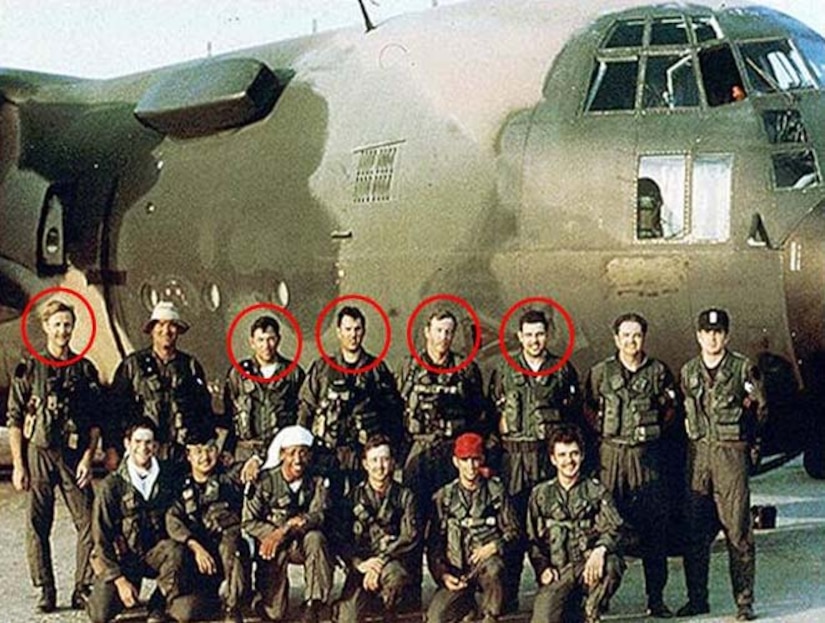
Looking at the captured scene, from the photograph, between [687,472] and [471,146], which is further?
[471,146]

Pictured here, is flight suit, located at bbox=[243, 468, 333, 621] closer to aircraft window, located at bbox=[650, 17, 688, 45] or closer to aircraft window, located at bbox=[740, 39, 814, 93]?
aircraft window, located at bbox=[650, 17, 688, 45]

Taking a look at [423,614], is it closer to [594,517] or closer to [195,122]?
[594,517]

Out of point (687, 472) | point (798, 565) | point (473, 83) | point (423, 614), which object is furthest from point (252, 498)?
point (798, 565)

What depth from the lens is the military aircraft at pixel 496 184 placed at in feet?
31.2

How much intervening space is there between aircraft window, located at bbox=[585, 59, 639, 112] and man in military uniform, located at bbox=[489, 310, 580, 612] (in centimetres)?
178

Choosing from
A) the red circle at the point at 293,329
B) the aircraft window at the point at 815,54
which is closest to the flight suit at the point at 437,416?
the red circle at the point at 293,329

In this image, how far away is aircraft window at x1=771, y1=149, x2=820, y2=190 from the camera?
9.45 m

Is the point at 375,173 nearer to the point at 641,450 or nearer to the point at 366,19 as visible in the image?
the point at 366,19

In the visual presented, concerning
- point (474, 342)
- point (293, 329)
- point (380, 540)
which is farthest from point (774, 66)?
point (380, 540)

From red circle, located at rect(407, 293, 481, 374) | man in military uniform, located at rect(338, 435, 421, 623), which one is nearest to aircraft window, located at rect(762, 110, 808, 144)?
red circle, located at rect(407, 293, 481, 374)

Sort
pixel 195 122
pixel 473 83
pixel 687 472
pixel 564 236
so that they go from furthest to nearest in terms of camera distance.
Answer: pixel 195 122, pixel 473 83, pixel 564 236, pixel 687 472

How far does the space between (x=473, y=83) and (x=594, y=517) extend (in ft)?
12.3

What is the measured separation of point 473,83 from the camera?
10.6 metres

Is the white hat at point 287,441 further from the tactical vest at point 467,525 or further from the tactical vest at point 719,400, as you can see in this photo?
the tactical vest at point 719,400
